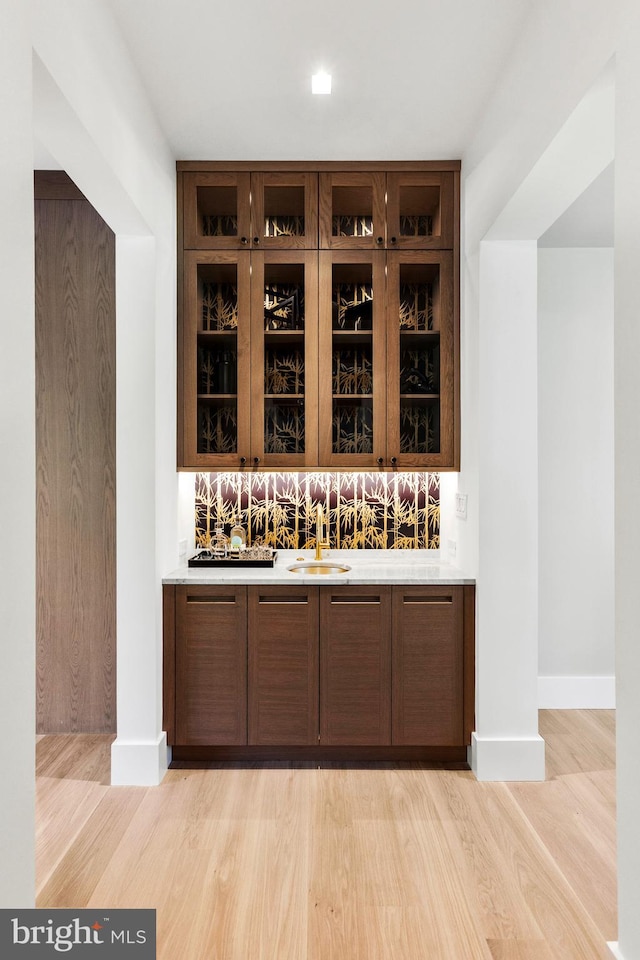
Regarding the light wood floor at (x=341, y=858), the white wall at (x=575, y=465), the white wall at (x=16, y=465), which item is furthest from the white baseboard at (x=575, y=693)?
the white wall at (x=16, y=465)

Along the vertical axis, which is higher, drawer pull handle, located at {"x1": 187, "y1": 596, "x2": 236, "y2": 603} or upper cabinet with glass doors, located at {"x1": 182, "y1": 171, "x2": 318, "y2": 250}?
upper cabinet with glass doors, located at {"x1": 182, "y1": 171, "x2": 318, "y2": 250}

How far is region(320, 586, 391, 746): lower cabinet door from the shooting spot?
10.1 feet

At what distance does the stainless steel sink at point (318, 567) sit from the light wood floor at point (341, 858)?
37.9 inches

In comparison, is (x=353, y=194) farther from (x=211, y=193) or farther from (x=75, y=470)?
(x=75, y=470)

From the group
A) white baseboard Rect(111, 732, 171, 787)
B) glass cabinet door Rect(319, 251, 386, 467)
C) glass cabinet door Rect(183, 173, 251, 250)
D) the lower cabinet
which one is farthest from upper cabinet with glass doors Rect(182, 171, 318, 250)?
white baseboard Rect(111, 732, 171, 787)

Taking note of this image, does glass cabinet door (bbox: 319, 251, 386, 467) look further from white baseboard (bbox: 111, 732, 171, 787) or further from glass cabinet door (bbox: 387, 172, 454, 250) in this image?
white baseboard (bbox: 111, 732, 171, 787)

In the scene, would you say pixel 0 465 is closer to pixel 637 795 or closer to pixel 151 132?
pixel 637 795

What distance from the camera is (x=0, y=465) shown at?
4.65 feet

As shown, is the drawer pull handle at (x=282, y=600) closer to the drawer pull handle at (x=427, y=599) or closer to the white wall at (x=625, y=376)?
the drawer pull handle at (x=427, y=599)

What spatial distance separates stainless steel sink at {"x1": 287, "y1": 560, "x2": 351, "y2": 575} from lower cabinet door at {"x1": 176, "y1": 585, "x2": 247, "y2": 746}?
0.51m

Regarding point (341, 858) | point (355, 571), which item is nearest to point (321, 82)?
point (355, 571)

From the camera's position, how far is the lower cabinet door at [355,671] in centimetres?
307

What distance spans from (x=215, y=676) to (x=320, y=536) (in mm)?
974

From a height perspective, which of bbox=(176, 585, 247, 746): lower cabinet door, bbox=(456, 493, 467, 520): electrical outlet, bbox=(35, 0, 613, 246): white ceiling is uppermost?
bbox=(35, 0, 613, 246): white ceiling
